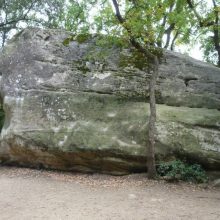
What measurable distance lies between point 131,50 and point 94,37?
1409mm

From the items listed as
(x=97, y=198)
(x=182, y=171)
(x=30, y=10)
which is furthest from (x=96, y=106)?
(x=30, y=10)

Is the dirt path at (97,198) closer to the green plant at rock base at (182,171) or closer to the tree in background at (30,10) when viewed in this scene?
the green plant at rock base at (182,171)

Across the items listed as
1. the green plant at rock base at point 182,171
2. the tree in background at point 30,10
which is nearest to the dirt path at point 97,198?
the green plant at rock base at point 182,171

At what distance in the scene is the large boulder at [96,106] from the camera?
10.6m

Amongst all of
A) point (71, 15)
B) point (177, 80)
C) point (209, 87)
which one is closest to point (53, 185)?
point (71, 15)

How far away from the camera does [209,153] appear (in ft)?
34.0

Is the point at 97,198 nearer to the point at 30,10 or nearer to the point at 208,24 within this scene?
the point at 208,24

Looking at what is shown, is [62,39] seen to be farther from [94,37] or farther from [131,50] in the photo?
[131,50]

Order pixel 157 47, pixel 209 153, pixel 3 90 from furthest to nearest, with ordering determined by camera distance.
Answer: pixel 157 47 → pixel 3 90 → pixel 209 153

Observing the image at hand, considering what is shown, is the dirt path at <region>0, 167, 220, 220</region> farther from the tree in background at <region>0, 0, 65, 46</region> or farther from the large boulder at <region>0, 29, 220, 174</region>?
the tree in background at <region>0, 0, 65, 46</region>

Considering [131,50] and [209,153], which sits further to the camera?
[131,50]

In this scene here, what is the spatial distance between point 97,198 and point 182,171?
2.86 metres

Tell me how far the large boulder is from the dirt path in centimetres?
80

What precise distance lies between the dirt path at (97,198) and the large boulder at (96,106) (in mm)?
799
